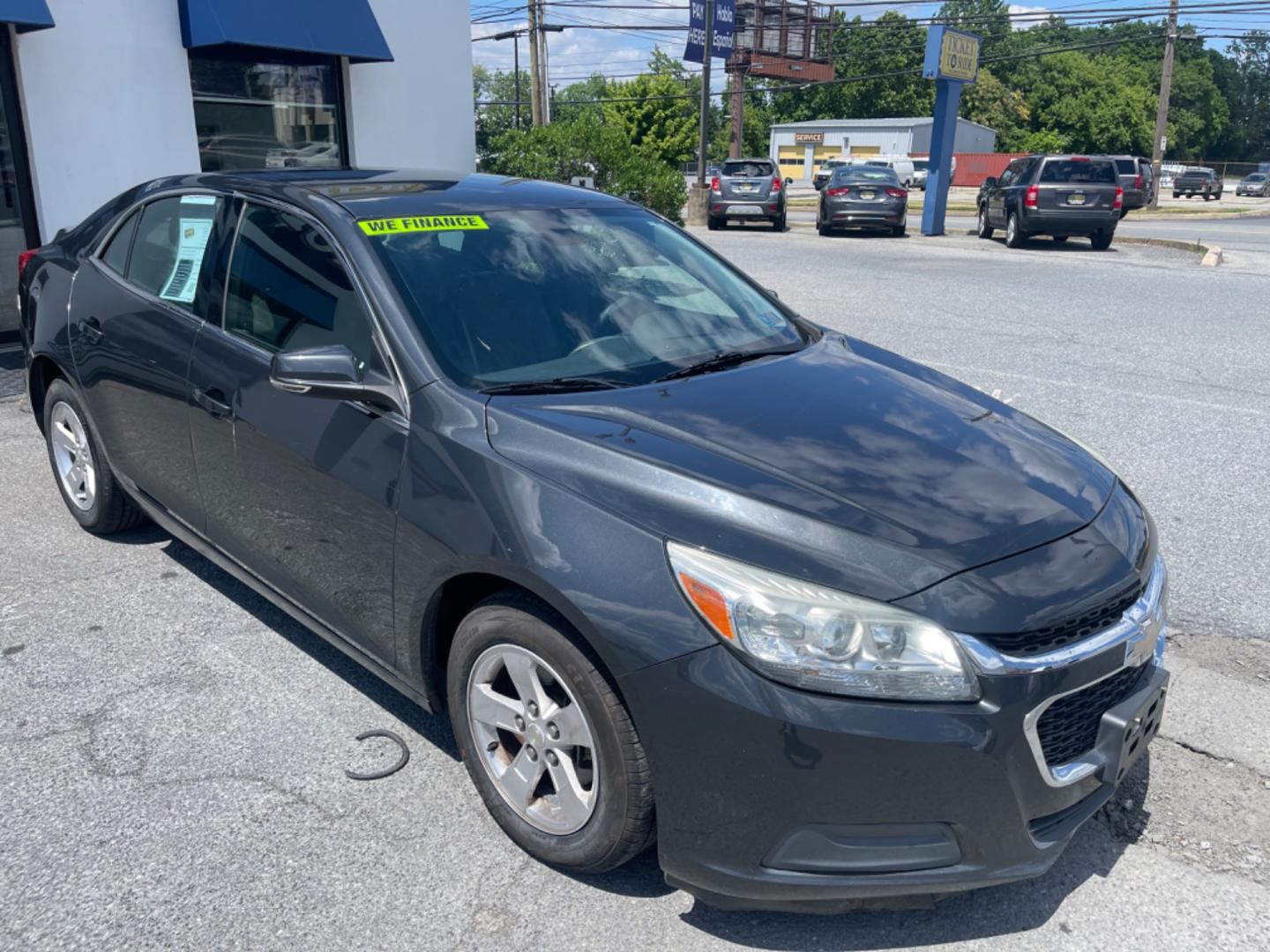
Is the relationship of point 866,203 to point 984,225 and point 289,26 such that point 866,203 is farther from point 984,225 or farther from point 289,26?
point 289,26

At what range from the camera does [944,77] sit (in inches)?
932

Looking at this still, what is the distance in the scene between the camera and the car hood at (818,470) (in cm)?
237

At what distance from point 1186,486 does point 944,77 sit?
2052cm

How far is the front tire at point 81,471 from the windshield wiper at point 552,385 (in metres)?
2.43

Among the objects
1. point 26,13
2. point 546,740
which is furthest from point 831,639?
point 26,13

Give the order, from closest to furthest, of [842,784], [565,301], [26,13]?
[842,784] < [565,301] < [26,13]

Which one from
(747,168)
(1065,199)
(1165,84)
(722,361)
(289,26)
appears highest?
(1165,84)

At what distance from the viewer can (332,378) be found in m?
2.96

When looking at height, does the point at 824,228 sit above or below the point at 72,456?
below

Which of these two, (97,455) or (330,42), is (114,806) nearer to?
(97,455)

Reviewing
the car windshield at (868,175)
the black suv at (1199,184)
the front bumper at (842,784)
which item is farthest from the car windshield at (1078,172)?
the black suv at (1199,184)

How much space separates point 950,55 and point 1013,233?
4.93 metres

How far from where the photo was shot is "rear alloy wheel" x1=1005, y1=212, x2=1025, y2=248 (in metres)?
21.1

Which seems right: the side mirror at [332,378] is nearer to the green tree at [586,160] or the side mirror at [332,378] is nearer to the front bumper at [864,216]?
the green tree at [586,160]
